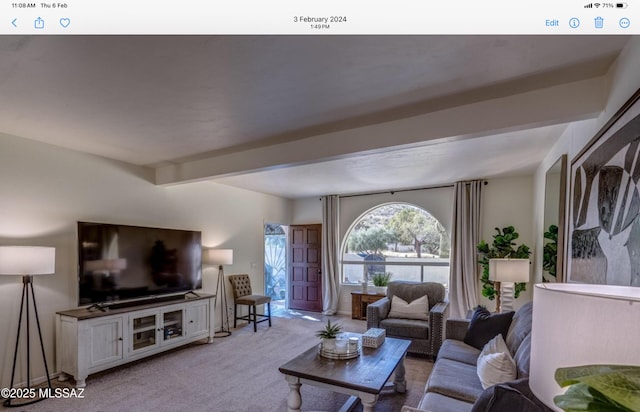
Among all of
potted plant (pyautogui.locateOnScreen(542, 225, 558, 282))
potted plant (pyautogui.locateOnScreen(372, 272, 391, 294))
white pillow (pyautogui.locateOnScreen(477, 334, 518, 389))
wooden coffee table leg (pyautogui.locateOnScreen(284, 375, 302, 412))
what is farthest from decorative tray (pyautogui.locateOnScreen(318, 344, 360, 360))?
potted plant (pyautogui.locateOnScreen(372, 272, 391, 294))

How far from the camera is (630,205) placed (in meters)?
1.38

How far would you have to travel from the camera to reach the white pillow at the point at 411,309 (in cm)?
421

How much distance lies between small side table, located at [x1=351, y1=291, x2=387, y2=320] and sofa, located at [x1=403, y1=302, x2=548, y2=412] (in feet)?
8.73

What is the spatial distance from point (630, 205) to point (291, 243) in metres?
6.19

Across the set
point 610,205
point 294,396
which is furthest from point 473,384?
point 610,205

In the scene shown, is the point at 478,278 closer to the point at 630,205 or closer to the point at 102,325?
the point at 630,205

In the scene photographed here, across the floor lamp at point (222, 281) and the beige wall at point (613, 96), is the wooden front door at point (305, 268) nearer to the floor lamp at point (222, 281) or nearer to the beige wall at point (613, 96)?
the floor lamp at point (222, 281)

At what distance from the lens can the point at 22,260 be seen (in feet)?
9.02

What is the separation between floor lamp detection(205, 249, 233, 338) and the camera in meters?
4.89

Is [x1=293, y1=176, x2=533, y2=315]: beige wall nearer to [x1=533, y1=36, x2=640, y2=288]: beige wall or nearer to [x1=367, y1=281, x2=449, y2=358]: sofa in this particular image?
[x1=367, y1=281, x2=449, y2=358]: sofa

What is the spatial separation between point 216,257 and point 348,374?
315 cm

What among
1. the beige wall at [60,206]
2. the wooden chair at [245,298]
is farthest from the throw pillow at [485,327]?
the beige wall at [60,206]

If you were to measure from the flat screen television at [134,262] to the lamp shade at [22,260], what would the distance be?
0.50 meters
